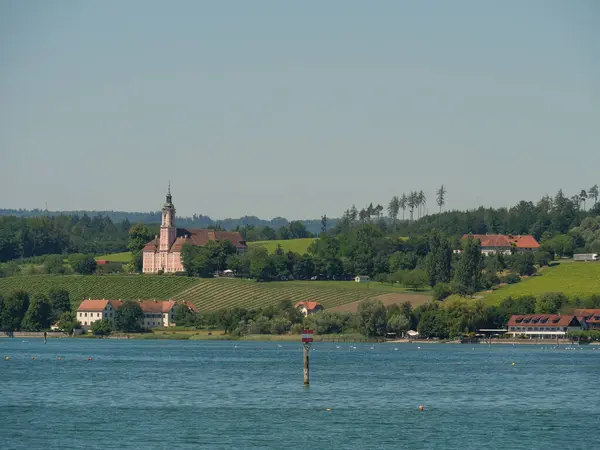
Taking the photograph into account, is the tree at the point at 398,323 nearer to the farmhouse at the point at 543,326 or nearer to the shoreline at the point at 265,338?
the shoreline at the point at 265,338

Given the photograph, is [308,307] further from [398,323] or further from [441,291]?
[398,323]

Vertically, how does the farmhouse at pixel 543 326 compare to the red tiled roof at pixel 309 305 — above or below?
below

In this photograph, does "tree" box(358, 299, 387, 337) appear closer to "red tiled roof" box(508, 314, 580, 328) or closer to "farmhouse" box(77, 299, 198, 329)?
"red tiled roof" box(508, 314, 580, 328)

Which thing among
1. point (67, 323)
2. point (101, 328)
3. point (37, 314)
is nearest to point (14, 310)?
point (37, 314)

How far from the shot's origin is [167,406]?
6844 cm

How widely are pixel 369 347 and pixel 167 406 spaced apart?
8129 cm

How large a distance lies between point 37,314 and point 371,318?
55.6 m

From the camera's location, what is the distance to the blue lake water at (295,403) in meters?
56.1

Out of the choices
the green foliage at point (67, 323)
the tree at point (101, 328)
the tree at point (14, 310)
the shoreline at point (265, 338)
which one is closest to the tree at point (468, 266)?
the shoreline at point (265, 338)

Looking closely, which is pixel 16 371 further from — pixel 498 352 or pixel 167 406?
pixel 498 352

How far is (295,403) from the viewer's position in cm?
7056

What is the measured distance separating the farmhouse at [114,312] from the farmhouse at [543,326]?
54.3 metres

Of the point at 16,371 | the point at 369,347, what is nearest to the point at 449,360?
the point at 369,347

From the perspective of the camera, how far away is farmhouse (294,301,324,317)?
185 meters
